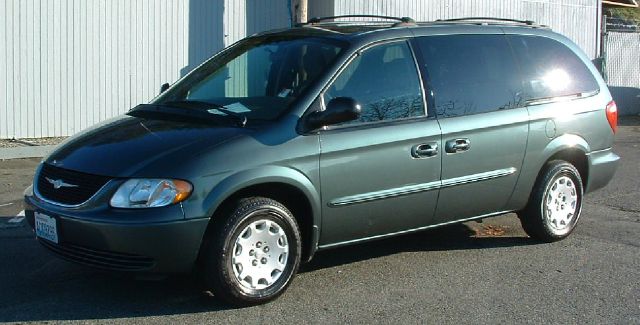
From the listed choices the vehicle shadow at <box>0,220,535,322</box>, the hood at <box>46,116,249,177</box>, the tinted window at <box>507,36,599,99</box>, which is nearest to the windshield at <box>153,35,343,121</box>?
the hood at <box>46,116,249,177</box>

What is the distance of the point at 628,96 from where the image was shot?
18.9m

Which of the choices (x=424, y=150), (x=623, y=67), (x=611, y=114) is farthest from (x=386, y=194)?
(x=623, y=67)

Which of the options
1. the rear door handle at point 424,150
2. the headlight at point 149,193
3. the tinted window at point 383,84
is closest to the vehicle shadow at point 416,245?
the rear door handle at point 424,150

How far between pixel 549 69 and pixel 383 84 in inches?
70.8

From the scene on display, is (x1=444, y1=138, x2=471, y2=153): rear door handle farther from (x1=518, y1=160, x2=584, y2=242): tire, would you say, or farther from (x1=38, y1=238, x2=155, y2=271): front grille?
(x1=38, y1=238, x2=155, y2=271): front grille

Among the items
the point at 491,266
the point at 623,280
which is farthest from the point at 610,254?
the point at 491,266

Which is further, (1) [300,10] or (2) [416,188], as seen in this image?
(1) [300,10]

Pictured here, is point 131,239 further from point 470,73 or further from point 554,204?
point 554,204

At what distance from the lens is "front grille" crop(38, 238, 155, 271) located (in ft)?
15.3

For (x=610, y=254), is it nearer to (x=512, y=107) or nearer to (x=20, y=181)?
(x=512, y=107)

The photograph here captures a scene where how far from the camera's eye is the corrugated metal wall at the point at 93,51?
11.6 metres

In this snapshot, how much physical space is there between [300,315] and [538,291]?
170 cm

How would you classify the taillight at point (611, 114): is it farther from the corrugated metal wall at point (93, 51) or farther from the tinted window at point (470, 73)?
the corrugated metal wall at point (93, 51)

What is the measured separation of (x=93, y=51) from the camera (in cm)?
1212
